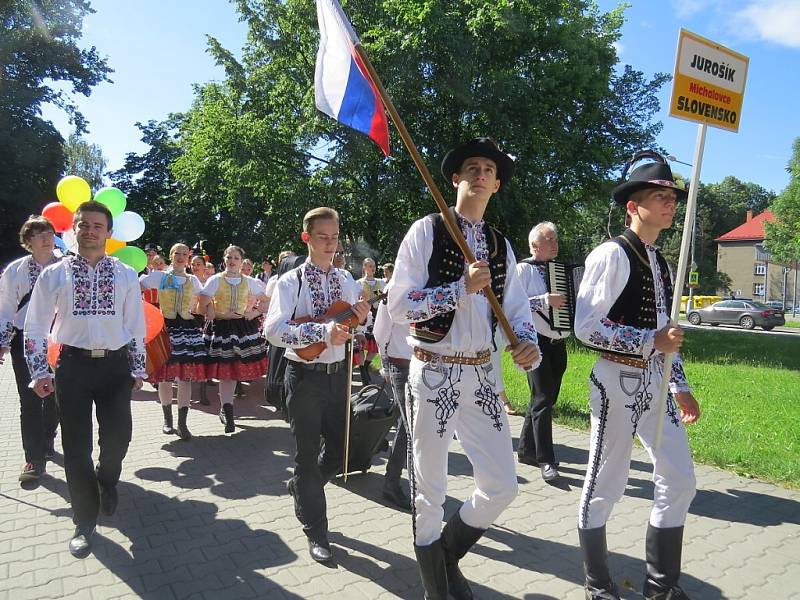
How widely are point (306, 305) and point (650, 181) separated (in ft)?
7.17

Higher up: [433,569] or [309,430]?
[309,430]

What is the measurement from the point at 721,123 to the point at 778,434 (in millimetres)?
4907

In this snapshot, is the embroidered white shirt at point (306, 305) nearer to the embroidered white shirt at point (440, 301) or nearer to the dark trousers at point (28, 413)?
the embroidered white shirt at point (440, 301)

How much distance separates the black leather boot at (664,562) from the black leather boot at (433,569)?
1.12m

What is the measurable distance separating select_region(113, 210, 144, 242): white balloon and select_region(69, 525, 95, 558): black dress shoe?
4.16 meters

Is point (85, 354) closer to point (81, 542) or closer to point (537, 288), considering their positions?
point (81, 542)

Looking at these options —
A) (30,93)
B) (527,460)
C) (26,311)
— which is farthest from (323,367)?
(30,93)

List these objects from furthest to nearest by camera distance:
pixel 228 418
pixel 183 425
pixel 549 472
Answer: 1. pixel 228 418
2. pixel 183 425
3. pixel 549 472

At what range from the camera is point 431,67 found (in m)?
19.2

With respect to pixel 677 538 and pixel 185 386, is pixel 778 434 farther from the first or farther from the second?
pixel 185 386

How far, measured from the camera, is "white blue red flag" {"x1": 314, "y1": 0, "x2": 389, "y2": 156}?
9.92 feet

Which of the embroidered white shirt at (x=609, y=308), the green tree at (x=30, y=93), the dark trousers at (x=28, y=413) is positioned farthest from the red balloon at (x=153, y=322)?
the green tree at (x=30, y=93)

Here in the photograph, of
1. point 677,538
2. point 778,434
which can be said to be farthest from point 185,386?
point 778,434

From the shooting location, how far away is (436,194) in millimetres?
2715
